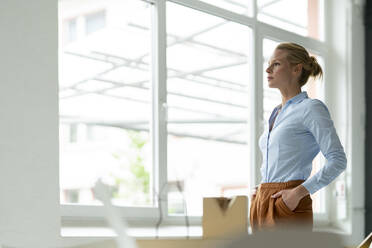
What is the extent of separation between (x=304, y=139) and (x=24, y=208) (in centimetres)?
115

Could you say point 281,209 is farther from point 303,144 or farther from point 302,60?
point 302,60

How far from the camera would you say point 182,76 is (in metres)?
3.83

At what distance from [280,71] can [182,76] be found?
1.95 m

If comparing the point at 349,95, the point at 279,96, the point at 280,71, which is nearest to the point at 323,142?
the point at 280,71

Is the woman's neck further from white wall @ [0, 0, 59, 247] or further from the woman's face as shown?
white wall @ [0, 0, 59, 247]

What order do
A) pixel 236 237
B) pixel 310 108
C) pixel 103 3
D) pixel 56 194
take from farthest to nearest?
1. pixel 103 3
2. pixel 56 194
3. pixel 310 108
4. pixel 236 237

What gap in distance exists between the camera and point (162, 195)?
132 inches

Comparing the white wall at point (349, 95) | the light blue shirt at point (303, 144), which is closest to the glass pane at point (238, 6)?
the white wall at point (349, 95)

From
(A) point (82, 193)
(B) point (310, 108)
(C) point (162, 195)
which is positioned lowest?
(A) point (82, 193)

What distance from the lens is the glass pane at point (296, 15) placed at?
14.3 feet

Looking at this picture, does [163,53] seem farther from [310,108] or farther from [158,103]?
[310,108]

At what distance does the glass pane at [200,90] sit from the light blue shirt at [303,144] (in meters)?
1.50

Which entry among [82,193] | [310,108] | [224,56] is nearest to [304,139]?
[310,108]

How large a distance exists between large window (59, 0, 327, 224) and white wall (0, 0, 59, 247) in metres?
Answer: 0.53
